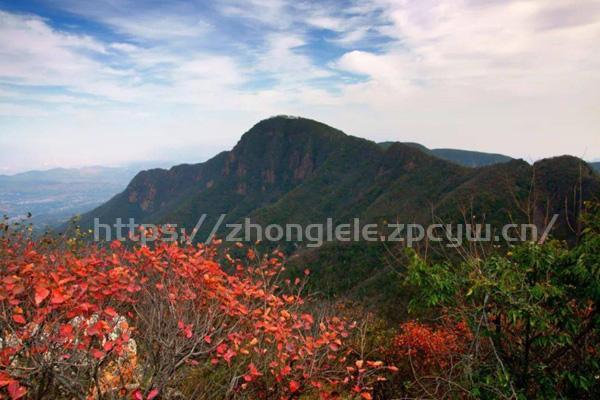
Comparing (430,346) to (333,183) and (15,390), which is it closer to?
(15,390)

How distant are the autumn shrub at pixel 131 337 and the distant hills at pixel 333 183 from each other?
4.40 metres

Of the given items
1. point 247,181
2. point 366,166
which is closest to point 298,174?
point 247,181

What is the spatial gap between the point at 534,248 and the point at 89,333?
17.6 feet

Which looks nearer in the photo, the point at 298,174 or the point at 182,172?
the point at 298,174

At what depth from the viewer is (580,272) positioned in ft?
15.1

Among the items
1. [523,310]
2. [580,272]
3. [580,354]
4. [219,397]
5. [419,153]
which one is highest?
[419,153]

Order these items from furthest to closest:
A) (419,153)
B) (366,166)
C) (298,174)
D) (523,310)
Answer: (298,174), (366,166), (419,153), (523,310)

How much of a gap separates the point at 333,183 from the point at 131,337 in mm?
123648

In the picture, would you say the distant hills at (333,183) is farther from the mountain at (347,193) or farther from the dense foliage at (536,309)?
the dense foliage at (536,309)

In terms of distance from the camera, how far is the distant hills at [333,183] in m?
54.8

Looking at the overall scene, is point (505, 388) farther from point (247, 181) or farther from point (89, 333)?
point (247, 181)

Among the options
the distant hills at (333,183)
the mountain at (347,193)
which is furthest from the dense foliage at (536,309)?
the distant hills at (333,183)

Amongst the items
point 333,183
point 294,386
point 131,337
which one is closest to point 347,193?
point 333,183

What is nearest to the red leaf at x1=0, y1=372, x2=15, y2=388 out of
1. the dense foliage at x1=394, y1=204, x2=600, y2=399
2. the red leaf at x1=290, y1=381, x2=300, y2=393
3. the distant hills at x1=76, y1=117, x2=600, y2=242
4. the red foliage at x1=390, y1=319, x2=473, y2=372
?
the red leaf at x1=290, y1=381, x2=300, y2=393
